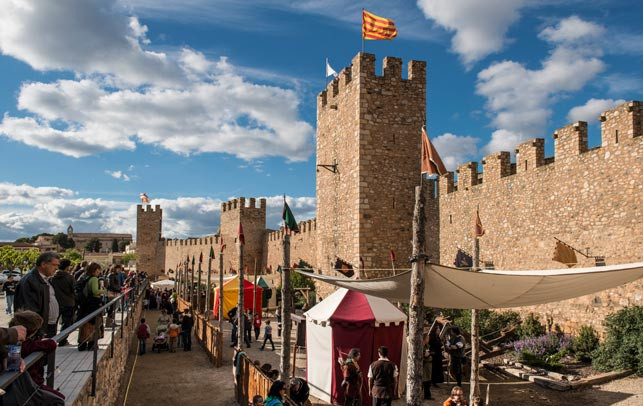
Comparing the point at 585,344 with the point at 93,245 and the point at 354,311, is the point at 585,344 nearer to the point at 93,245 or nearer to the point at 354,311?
the point at 354,311

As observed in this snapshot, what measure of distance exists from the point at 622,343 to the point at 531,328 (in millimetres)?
3362

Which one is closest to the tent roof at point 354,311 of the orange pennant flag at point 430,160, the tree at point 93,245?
the orange pennant flag at point 430,160

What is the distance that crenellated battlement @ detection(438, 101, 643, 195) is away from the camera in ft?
36.9

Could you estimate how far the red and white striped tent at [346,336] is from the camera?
10289 millimetres

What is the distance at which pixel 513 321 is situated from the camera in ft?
48.0

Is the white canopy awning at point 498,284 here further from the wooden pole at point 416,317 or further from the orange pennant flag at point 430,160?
the orange pennant flag at point 430,160

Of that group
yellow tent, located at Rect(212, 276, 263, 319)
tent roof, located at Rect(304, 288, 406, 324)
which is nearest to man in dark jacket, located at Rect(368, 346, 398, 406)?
tent roof, located at Rect(304, 288, 406, 324)

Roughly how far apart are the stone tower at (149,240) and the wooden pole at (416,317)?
49.1 metres

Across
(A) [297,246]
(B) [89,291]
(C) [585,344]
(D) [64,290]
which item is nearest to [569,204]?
(C) [585,344]

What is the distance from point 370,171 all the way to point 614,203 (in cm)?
674

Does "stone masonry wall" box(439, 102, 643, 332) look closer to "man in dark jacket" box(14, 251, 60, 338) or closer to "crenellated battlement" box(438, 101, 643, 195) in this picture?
"crenellated battlement" box(438, 101, 643, 195)

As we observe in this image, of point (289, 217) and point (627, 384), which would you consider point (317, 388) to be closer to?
point (289, 217)

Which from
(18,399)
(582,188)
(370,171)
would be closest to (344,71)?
(370,171)

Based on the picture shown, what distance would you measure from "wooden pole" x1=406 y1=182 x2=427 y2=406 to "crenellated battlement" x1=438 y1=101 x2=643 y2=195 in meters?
7.81
